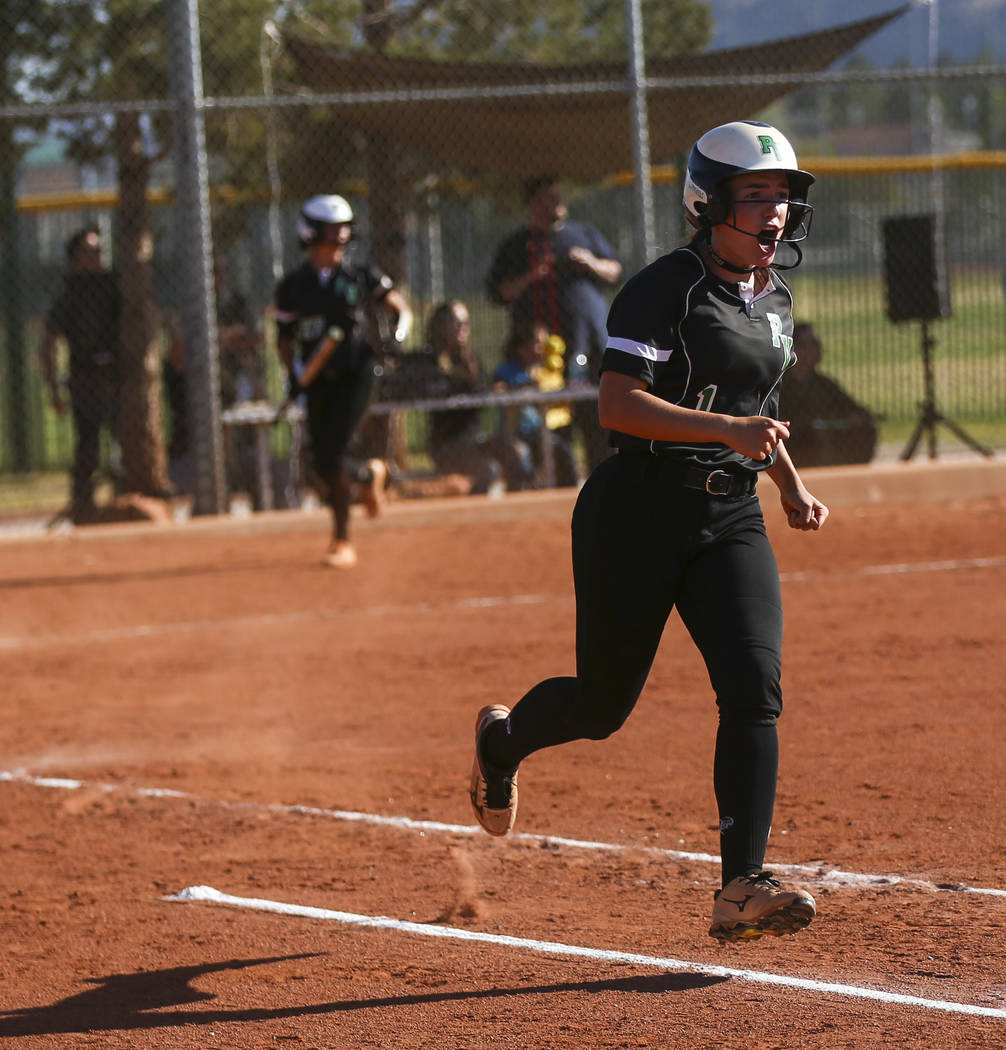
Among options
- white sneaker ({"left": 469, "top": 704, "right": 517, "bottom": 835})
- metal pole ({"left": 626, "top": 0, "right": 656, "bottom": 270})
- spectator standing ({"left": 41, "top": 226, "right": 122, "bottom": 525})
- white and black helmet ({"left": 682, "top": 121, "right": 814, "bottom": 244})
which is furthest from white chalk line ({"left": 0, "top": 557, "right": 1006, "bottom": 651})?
white and black helmet ({"left": 682, "top": 121, "right": 814, "bottom": 244})

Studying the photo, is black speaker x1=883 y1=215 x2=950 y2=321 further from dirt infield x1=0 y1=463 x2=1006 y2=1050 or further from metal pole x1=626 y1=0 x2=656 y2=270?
dirt infield x1=0 y1=463 x2=1006 y2=1050

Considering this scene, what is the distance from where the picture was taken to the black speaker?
1377 centimetres

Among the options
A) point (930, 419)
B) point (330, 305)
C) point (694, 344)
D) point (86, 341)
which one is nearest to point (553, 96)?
point (330, 305)

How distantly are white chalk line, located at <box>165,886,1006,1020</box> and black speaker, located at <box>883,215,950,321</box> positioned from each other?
10.2 m

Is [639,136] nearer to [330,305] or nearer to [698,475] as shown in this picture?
[330,305]

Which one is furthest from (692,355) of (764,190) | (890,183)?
(890,183)

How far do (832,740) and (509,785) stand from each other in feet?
6.72

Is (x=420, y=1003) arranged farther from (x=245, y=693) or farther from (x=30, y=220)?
(x=30, y=220)

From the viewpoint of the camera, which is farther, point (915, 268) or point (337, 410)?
point (915, 268)

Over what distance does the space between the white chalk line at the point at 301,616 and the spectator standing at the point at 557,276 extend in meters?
3.45

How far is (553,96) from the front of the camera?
1359cm

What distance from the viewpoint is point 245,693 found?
795cm

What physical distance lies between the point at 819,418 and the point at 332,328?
4953mm

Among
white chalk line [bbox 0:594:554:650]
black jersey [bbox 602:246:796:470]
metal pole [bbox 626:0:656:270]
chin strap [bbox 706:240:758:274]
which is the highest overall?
metal pole [bbox 626:0:656:270]
